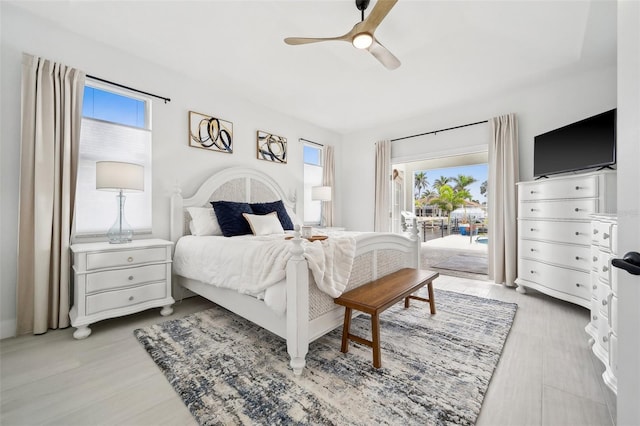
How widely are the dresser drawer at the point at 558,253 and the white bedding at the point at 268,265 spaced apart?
7.46 feet

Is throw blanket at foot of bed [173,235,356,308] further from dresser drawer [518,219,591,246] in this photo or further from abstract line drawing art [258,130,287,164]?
dresser drawer [518,219,591,246]

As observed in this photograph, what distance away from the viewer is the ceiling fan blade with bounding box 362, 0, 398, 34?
1.69 meters

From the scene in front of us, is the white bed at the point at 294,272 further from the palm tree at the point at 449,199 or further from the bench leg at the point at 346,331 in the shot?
the palm tree at the point at 449,199

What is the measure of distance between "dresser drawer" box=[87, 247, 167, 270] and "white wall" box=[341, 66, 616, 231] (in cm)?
369

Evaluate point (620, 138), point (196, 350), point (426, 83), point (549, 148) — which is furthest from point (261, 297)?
point (549, 148)

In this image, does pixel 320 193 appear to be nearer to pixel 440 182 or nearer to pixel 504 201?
pixel 504 201

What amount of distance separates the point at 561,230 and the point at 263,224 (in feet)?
10.3

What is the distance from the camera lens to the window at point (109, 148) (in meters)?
2.54

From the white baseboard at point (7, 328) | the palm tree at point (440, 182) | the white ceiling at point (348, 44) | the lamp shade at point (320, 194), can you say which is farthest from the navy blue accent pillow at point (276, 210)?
the palm tree at point (440, 182)

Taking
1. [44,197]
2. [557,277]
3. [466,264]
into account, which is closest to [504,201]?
[557,277]

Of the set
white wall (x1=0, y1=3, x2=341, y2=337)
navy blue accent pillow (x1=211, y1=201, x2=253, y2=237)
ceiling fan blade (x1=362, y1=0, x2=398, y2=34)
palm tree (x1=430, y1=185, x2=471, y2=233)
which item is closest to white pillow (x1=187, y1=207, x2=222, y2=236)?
navy blue accent pillow (x1=211, y1=201, x2=253, y2=237)

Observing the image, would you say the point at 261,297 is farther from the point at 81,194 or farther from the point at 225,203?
the point at 81,194

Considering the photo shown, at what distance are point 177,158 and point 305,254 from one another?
235 cm

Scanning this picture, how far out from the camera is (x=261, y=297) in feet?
5.96
